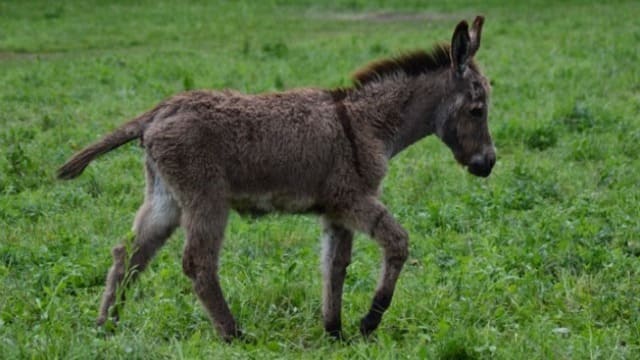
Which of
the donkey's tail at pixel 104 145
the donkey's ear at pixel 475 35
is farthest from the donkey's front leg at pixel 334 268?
the donkey's ear at pixel 475 35

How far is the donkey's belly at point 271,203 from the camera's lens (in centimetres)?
595

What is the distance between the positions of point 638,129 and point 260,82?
17.7ft

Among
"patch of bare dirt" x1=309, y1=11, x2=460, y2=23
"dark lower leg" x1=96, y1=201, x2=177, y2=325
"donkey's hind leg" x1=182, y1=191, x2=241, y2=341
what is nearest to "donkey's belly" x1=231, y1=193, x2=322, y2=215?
"donkey's hind leg" x1=182, y1=191, x2=241, y2=341

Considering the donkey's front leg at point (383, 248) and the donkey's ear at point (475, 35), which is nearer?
the donkey's front leg at point (383, 248)

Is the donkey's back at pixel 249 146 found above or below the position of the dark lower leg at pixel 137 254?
above

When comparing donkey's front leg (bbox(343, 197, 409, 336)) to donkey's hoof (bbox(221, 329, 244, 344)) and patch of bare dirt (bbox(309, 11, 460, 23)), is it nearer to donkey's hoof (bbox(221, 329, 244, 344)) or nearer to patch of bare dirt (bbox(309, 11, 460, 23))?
donkey's hoof (bbox(221, 329, 244, 344))

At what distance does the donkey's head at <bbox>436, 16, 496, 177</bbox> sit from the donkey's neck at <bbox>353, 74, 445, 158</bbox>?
74 mm

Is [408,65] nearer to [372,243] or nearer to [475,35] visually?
[475,35]

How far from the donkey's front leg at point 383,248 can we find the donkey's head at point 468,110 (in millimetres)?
946

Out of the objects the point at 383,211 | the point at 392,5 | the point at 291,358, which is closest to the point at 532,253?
the point at 383,211

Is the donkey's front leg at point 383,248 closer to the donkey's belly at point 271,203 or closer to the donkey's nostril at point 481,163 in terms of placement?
the donkey's belly at point 271,203

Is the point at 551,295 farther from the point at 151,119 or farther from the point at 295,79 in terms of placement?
the point at 295,79

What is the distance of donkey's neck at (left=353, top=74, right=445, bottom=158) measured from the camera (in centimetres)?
641

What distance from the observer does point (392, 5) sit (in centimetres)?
2472
